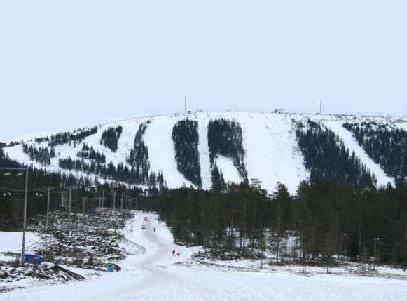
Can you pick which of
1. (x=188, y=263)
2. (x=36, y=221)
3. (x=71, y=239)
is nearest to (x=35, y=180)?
(x=36, y=221)

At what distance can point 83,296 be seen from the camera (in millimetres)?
29828

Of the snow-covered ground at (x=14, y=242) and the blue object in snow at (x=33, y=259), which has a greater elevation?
the blue object in snow at (x=33, y=259)

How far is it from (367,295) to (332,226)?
4187 centimetres

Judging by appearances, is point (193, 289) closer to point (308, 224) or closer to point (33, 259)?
point (33, 259)

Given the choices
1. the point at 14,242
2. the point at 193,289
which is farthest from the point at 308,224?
the point at 193,289

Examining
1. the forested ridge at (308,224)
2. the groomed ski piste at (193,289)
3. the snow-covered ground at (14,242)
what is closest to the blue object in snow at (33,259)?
the groomed ski piste at (193,289)

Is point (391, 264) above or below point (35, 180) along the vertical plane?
below

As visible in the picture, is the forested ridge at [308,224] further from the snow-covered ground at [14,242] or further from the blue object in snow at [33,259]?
the blue object in snow at [33,259]

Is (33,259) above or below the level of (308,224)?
below

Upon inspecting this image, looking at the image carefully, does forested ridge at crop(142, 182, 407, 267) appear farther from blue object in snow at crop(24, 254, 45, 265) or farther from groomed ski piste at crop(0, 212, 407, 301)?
blue object in snow at crop(24, 254, 45, 265)

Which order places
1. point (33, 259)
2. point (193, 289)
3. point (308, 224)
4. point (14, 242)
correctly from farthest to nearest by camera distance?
point (308, 224), point (14, 242), point (33, 259), point (193, 289)

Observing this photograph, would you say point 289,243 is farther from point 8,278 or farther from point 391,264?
point 8,278

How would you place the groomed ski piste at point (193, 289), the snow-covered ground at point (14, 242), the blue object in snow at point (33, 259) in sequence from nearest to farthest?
the groomed ski piste at point (193, 289)
the blue object in snow at point (33, 259)
the snow-covered ground at point (14, 242)

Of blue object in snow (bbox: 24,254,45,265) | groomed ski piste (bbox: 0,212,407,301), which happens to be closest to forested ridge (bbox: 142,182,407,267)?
groomed ski piste (bbox: 0,212,407,301)
